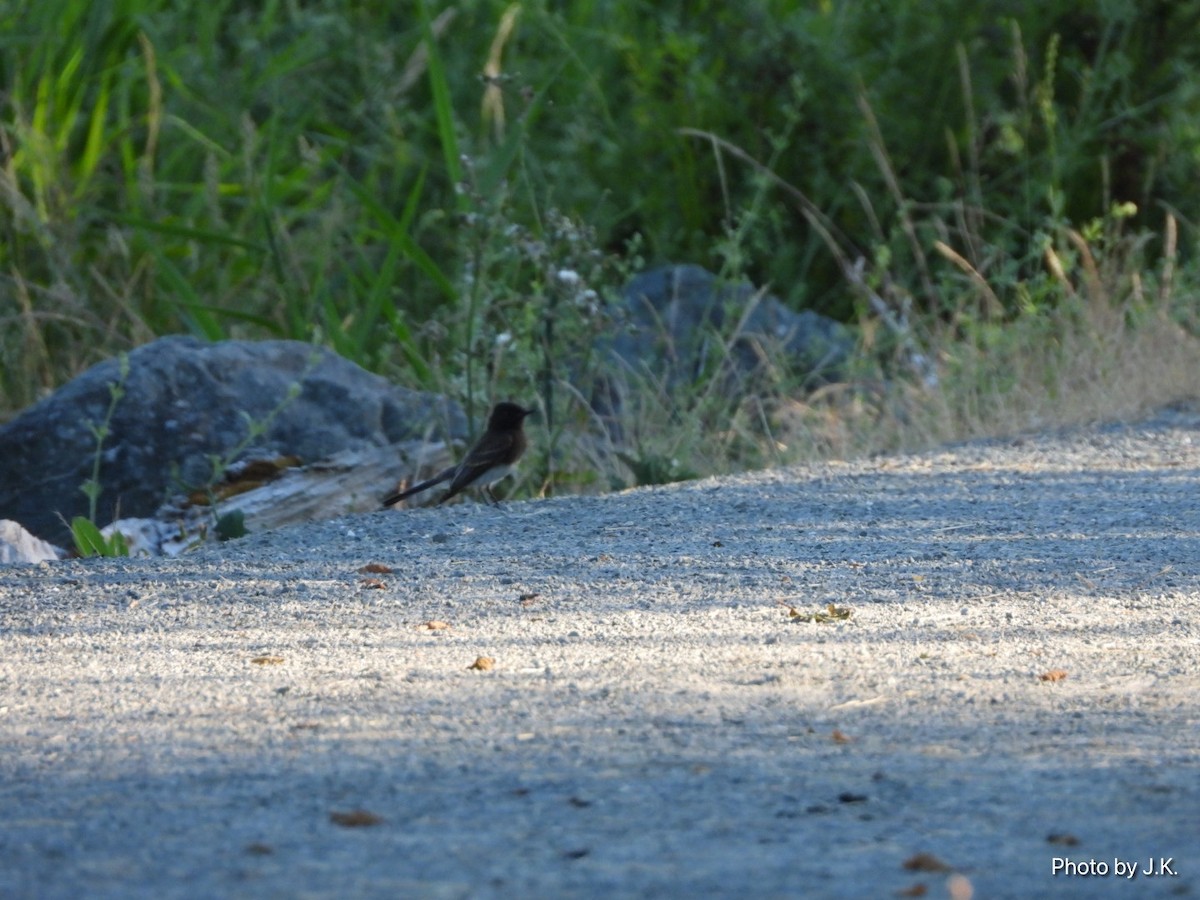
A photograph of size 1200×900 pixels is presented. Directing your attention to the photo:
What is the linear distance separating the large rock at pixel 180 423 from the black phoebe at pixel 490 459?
667 mm

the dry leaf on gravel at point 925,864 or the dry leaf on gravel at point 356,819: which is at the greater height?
the dry leaf on gravel at point 356,819

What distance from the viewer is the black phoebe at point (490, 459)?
6227 millimetres

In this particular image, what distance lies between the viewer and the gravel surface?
2.60m

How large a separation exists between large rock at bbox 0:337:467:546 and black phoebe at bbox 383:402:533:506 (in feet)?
2.19

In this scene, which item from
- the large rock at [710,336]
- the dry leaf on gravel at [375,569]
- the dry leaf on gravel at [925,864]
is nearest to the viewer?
the dry leaf on gravel at [925,864]

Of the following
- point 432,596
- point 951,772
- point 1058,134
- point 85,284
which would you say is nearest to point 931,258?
point 1058,134

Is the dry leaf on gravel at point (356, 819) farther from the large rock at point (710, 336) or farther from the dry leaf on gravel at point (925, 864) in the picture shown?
the large rock at point (710, 336)

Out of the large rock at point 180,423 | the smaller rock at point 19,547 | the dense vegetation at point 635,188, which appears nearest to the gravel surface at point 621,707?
the smaller rock at point 19,547

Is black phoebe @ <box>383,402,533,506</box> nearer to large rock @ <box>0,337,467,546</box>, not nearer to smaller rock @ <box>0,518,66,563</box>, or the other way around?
large rock @ <box>0,337,467,546</box>

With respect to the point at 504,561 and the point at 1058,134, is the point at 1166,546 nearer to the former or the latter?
the point at 504,561

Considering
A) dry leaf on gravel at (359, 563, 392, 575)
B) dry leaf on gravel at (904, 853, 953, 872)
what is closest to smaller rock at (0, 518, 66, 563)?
dry leaf on gravel at (359, 563, 392, 575)

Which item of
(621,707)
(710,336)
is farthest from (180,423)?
(621,707)

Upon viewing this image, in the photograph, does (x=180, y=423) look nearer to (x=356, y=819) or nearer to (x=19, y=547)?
(x=19, y=547)

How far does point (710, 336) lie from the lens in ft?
28.3
